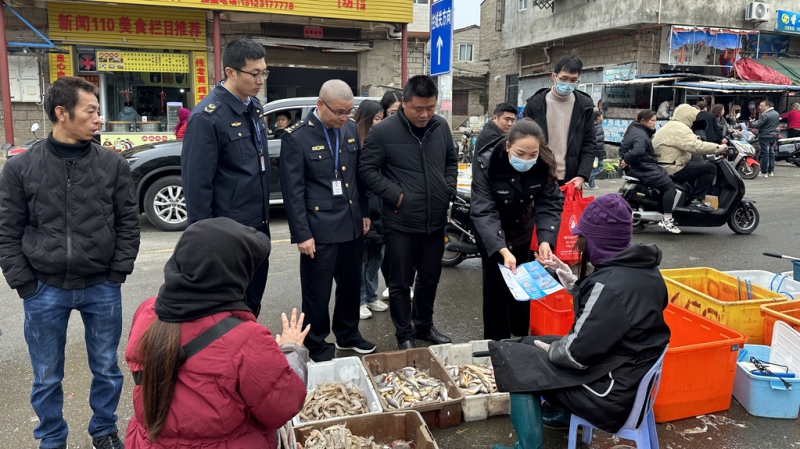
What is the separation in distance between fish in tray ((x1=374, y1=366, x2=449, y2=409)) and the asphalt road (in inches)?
8.5

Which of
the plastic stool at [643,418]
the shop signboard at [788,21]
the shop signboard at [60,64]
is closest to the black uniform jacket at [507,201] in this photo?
the plastic stool at [643,418]

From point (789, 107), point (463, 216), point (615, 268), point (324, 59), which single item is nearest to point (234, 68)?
point (615, 268)

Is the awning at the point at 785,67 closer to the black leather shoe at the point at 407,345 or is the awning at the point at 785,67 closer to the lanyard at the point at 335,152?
the black leather shoe at the point at 407,345

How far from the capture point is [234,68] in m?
3.43

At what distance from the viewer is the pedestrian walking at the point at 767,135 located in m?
14.6

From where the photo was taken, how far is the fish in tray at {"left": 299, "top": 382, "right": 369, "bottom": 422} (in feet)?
10.5

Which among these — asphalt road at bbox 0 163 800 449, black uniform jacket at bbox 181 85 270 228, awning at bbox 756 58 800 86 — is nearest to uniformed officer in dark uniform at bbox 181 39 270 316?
black uniform jacket at bbox 181 85 270 228

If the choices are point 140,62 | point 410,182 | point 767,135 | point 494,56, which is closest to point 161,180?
point 410,182

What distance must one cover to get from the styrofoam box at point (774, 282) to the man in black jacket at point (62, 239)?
432 cm

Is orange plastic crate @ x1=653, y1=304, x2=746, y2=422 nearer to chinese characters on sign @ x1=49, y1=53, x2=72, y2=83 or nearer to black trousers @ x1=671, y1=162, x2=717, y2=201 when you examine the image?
black trousers @ x1=671, y1=162, x2=717, y2=201

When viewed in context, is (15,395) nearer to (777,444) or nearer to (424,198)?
(424,198)

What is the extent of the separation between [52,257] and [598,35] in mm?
21854

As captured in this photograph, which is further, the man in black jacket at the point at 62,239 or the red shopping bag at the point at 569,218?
the red shopping bag at the point at 569,218

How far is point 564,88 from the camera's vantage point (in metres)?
4.88
